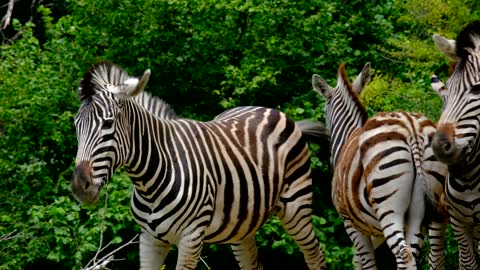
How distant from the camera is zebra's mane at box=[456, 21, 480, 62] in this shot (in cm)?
755

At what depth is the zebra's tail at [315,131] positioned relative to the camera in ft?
32.8

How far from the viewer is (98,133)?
298 inches

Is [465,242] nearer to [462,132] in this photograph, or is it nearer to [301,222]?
[462,132]

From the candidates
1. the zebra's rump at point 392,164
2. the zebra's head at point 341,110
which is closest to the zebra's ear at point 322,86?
the zebra's head at point 341,110

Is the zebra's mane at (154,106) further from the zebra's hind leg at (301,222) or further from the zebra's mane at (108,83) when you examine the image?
the zebra's hind leg at (301,222)

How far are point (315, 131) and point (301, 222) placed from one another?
3.70 feet

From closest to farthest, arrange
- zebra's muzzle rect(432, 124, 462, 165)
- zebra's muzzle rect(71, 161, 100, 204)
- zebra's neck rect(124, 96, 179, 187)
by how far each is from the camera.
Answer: zebra's muzzle rect(432, 124, 462, 165) < zebra's muzzle rect(71, 161, 100, 204) < zebra's neck rect(124, 96, 179, 187)

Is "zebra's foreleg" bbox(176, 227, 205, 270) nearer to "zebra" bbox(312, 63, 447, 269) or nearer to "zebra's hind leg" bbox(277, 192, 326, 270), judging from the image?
"zebra" bbox(312, 63, 447, 269)

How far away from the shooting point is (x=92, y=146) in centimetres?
753

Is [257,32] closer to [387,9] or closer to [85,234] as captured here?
[387,9]

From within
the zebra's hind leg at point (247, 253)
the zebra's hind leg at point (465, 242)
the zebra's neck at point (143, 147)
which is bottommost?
the zebra's hind leg at point (247, 253)

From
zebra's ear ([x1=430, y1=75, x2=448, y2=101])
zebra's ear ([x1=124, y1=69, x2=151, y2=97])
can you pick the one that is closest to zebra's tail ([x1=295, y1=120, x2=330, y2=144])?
→ zebra's ear ([x1=430, y1=75, x2=448, y2=101])

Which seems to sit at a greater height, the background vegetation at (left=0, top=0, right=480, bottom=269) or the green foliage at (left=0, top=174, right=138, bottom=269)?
the background vegetation at (left=0, top=0, right=480, bottom=269)

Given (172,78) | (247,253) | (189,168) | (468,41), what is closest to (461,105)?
(468,41)
